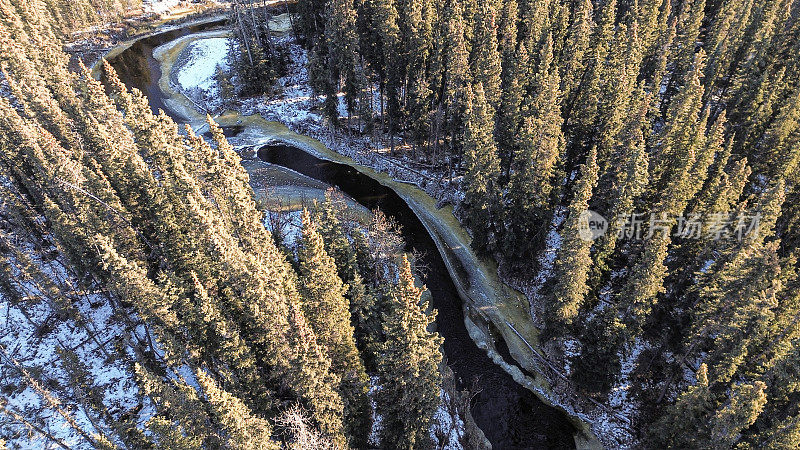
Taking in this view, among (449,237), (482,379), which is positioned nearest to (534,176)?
(449,237)

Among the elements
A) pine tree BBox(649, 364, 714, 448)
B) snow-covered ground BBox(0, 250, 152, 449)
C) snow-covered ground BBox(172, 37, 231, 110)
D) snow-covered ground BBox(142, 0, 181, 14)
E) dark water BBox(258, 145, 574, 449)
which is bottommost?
dark water BBox(258, 145, 574, 449)

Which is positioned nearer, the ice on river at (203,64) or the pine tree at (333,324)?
the pine tree at (333,324)

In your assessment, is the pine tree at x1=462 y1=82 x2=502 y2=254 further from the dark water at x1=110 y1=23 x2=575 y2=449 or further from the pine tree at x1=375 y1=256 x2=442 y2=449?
the pine tree at x1=375 y1=256 x2=442 y2=449

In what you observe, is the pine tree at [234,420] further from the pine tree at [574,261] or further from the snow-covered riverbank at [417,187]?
the pine tree at [574,261]

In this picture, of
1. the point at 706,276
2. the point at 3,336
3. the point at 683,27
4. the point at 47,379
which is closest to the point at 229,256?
the point at 47,379

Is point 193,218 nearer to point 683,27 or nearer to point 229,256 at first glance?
point 229,256
